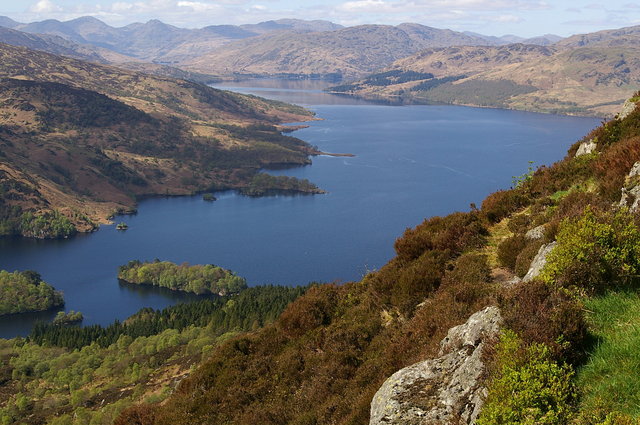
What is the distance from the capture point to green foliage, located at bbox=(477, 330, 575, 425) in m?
8.45

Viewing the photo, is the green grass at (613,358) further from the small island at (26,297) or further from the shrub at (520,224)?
the small island at (26,297)

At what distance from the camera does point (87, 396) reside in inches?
2729

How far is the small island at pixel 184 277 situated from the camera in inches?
4983

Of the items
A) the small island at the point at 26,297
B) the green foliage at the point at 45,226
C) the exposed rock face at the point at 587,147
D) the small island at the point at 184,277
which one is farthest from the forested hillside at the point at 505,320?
the green foliage at the point at 45,226

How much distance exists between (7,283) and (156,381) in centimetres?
8766

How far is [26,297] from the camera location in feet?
412

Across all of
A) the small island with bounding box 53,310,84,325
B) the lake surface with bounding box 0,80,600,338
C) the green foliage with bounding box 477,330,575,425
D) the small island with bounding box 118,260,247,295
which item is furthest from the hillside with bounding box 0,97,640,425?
the small island with bounding box 118,260,247,295

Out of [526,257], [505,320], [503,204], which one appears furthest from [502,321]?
[503,204]

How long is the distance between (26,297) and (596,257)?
13871 centimetres

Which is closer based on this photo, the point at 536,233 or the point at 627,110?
the point at 536,233

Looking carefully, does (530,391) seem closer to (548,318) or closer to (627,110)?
(548,318)

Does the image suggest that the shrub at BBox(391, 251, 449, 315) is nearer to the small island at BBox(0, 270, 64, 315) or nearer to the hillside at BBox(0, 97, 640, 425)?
the hillside at BBox(0, 97, 640, 425)

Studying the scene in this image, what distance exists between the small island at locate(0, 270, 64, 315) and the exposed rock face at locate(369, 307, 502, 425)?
5187 inches

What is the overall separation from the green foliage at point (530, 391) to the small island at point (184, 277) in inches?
4682
